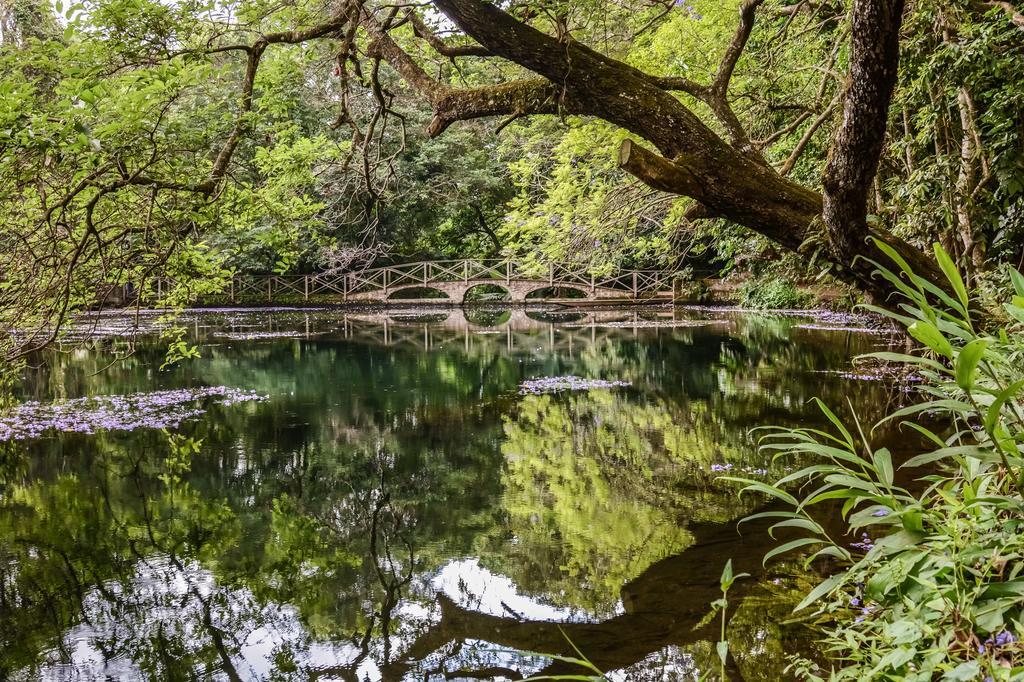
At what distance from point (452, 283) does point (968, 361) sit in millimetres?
26368

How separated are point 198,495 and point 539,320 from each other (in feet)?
53.4

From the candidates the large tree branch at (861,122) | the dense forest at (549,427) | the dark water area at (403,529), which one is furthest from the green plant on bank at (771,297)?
the large tree branch at (861,122)

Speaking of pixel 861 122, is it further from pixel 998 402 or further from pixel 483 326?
pixel 483 326

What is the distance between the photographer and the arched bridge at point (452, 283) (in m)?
26.5

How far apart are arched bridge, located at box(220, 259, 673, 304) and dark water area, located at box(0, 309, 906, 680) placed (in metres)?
15.5

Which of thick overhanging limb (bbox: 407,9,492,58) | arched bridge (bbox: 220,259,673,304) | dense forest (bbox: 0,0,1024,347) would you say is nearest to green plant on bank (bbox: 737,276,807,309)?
arched bridge (bbox: 220,259,673,304)

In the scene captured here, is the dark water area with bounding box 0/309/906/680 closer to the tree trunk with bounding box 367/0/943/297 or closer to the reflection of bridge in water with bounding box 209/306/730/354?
the tree trunk with bounding box 367/0/943/297

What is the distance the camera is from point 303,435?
25.5 ft

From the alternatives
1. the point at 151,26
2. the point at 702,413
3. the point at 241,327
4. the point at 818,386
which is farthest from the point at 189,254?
the point at 241,327

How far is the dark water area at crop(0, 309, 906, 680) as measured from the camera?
3.48 meters

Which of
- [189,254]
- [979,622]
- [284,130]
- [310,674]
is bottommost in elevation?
[310,674]

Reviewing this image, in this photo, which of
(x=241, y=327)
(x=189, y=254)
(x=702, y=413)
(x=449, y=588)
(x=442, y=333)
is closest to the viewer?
(x=449, y=588)

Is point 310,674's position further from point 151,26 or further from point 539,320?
point 539,320

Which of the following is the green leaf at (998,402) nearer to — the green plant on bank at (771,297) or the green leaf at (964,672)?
the green leaf at (964,672)
